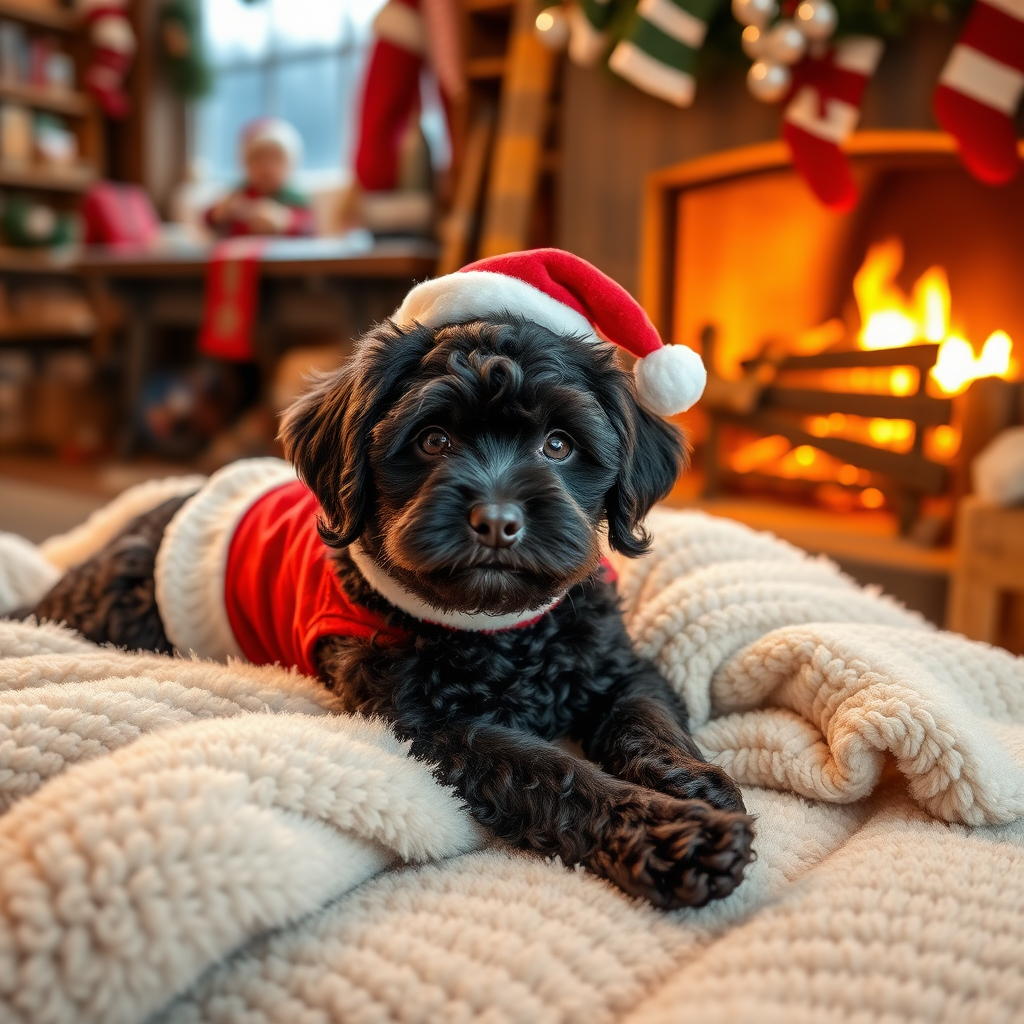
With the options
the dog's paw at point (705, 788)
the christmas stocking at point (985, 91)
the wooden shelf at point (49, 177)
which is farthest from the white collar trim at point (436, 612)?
the wooden shelf at point (49, 177)

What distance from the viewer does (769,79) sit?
2.62 m

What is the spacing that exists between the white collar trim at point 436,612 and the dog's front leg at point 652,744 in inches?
7.0

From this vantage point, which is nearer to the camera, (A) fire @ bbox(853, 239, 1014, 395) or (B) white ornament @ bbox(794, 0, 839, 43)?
(B) white ornament @ bbox(794, 0, 839, 43)

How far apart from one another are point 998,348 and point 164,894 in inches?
117

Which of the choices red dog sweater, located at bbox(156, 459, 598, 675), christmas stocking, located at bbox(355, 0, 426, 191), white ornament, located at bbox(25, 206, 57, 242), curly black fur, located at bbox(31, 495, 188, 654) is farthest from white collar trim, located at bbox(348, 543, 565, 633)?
white ornament, located at bbox(25, 206, 57, 242)

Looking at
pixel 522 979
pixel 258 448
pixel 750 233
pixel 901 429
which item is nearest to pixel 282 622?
pixel 522 979

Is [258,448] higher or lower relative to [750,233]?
lower

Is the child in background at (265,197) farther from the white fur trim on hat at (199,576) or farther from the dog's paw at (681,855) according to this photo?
the dog's paw at (681,855)

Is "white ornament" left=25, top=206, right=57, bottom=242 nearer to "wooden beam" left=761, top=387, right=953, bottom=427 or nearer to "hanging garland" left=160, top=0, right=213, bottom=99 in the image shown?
"hanging garland" left=160, top=0, right=213, bottom=99

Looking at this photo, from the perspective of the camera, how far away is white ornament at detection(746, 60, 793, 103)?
2.62 metres

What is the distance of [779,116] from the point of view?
2.86 meters

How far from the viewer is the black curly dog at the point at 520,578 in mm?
1141

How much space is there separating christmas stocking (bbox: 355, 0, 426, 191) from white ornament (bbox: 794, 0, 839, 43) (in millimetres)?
1914

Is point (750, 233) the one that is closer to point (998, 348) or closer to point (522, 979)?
point (998, 348)
